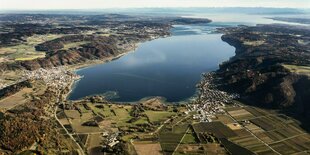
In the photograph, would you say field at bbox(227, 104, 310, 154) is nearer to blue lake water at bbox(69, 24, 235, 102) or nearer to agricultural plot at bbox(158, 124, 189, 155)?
agricultural plot at bbox(158, 124, 189, 155)

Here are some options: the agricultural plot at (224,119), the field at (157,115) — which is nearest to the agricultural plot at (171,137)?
the field at (157,115)

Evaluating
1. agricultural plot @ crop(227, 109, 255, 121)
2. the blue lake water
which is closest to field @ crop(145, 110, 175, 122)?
the blue lake water

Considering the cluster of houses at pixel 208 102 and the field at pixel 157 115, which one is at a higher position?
the cluster of houses at pixel 208 102

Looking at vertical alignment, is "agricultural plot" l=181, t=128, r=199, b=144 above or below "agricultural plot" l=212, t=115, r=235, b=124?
below

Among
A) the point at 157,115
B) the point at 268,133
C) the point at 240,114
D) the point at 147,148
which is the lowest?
the point at 147,148

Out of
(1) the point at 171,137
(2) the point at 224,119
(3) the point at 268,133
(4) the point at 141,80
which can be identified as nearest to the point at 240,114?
(2) the point at 224,119

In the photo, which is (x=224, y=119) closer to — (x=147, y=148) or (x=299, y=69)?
(x=147, y=148)

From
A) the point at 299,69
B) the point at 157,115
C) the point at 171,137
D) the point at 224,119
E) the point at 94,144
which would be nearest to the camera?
the point at 94,144

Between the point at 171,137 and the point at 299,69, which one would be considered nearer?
the point at 171,137

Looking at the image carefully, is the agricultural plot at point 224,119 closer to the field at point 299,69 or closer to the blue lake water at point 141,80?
the blue lake water at point 141,80
